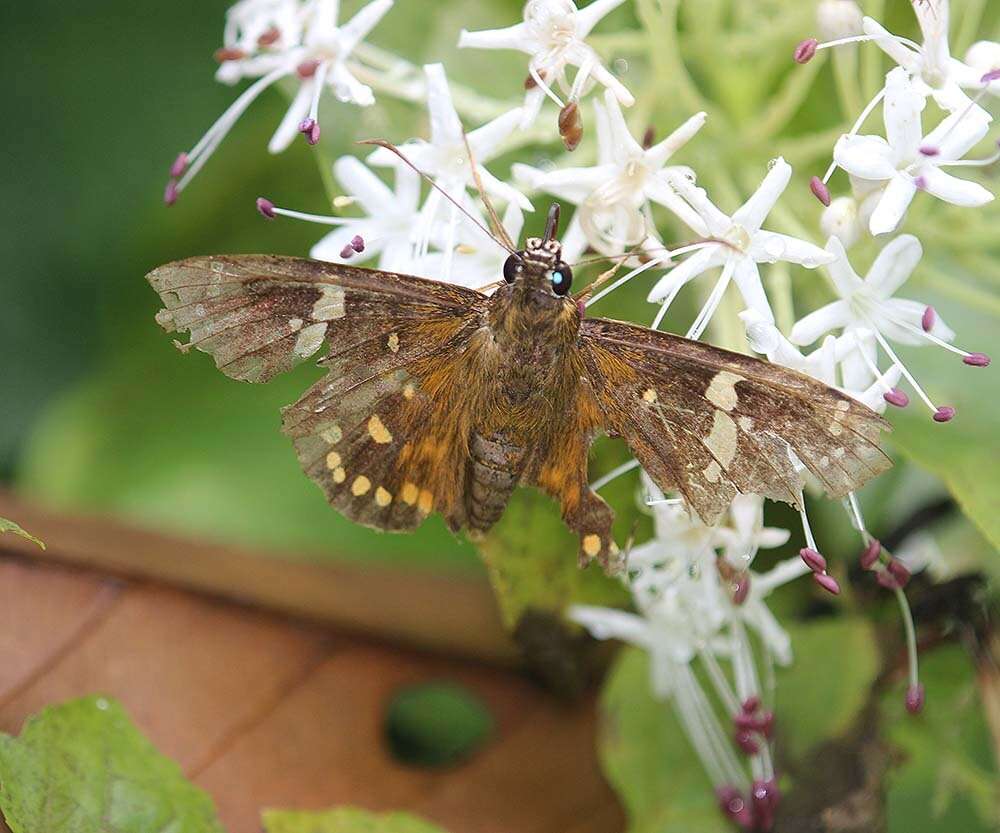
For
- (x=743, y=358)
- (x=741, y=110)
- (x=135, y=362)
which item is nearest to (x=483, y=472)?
(x=743, y=358)

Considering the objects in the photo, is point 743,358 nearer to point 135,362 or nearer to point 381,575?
point 381,575

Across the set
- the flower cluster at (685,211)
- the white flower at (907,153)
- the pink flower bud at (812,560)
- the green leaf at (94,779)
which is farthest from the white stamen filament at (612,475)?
the green leaf at (94,779)

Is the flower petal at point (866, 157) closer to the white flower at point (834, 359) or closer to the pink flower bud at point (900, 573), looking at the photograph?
the white flower at point (834, 359)

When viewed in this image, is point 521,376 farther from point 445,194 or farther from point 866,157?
A: point 866,157

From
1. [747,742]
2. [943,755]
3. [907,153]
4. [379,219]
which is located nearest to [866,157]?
[907,153]

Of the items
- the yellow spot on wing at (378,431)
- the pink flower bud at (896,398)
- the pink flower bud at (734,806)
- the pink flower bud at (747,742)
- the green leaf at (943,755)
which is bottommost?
the green leaf at (943,755)

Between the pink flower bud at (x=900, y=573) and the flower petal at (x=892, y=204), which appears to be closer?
the flower petal at (x=892, y=204)
